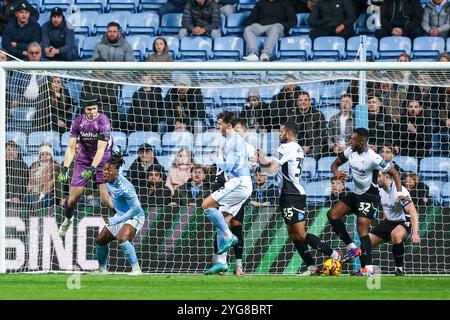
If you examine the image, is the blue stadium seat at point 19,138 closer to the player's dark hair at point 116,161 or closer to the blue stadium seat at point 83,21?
the player's dark hair at point 116,161

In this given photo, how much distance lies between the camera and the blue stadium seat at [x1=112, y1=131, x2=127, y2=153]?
17078 mm

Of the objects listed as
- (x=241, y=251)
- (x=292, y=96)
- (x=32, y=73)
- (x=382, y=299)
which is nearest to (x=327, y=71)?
(x=292, y=96)

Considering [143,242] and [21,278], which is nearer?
[21,278]

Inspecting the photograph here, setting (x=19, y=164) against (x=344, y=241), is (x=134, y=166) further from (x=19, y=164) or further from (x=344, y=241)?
(x=344, y=241)

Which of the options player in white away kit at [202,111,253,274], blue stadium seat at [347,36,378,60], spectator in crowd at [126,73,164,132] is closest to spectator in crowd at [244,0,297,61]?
blue stadium seat at [347,36,378,60]

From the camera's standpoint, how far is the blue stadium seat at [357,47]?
787 inches

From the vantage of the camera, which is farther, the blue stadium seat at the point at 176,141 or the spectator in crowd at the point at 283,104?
the spectator in crowd at the point at 283,104

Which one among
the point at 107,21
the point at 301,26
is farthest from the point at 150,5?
the point at 301,26

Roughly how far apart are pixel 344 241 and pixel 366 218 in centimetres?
45

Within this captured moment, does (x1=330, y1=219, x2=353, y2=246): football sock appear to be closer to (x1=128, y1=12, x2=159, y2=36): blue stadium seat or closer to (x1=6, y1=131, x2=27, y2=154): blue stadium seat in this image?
(x1=6, y1=131, x2=27, y2=154): blue stadium seat

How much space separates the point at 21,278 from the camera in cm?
1408

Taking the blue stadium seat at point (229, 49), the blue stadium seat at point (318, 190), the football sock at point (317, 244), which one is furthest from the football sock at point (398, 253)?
the blue stadium seat at point (229, 49)

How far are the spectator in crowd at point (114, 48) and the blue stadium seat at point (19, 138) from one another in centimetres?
343

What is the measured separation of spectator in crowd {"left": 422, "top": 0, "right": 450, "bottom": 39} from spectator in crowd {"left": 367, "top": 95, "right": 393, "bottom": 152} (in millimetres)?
3742
